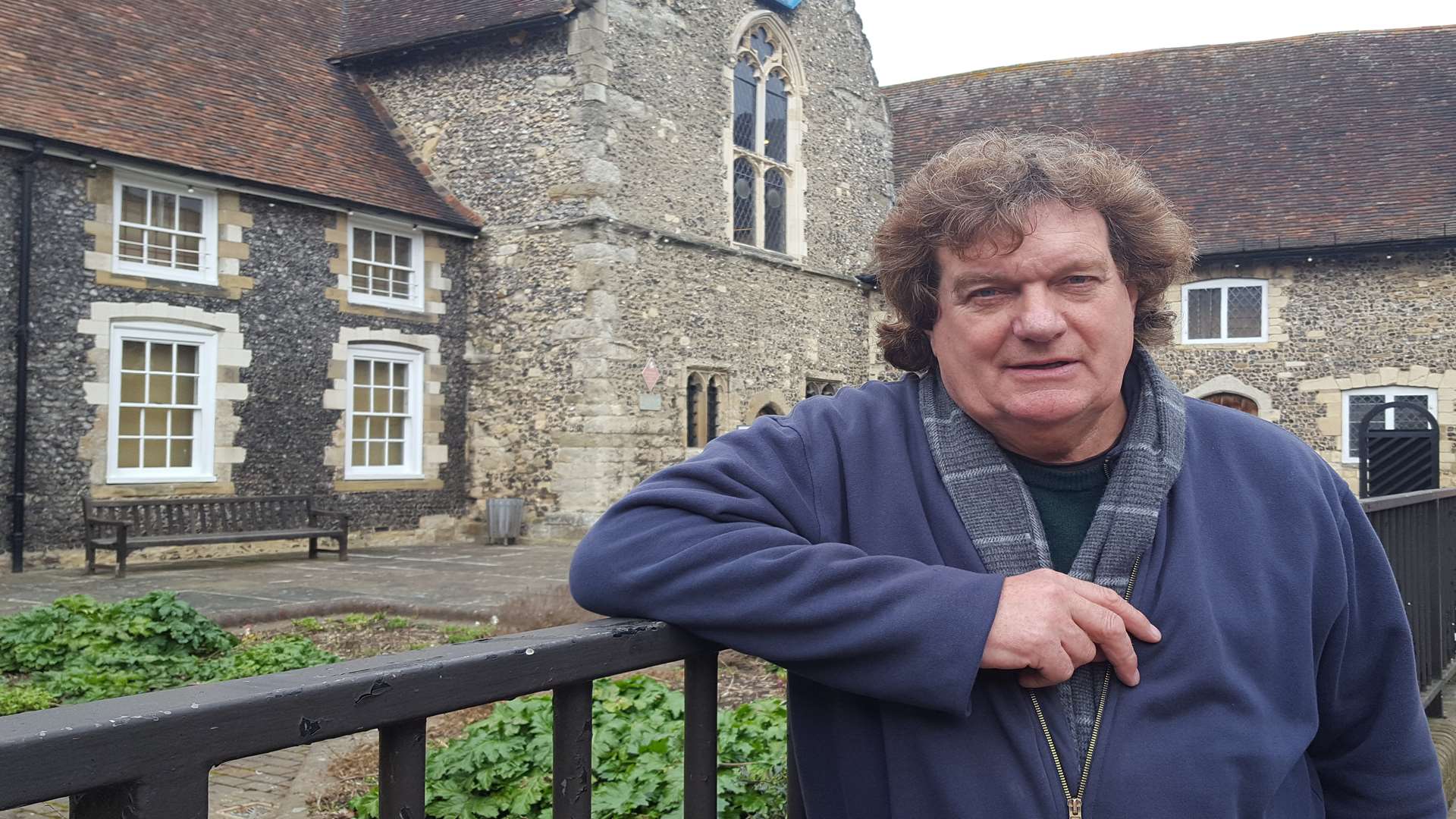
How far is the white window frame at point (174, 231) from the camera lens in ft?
41.1

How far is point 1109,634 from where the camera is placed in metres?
1.68

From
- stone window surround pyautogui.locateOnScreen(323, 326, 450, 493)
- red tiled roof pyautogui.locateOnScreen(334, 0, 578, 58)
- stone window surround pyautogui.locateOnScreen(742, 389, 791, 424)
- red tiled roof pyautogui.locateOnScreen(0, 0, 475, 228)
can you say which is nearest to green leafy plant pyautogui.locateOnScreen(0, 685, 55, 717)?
red tiled roof pyautogui.locateOnScreen(0, 0, 475, 228)

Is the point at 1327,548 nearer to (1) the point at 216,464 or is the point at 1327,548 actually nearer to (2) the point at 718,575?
(2) the point at 718,575

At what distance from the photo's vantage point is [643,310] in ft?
53.1

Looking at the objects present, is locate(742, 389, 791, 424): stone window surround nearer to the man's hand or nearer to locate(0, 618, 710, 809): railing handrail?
the man's hand

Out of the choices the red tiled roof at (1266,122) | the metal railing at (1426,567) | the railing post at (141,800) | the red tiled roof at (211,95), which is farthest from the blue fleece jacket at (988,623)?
the red tiled roof at (1266,122)

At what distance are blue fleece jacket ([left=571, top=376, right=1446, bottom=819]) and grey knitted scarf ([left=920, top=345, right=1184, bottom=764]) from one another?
3 cm

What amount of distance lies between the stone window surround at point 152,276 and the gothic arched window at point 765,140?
24.0ft

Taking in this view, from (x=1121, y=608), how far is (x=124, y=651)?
6387mm

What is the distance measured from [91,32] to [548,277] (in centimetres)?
602

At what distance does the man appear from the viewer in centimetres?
165

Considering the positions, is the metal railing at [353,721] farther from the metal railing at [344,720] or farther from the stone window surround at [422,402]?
the stone window surround at [422,402]

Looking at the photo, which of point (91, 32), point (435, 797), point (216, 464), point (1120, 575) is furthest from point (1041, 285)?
point (91, 32)

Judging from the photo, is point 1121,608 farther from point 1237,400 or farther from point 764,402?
point 1237,400
